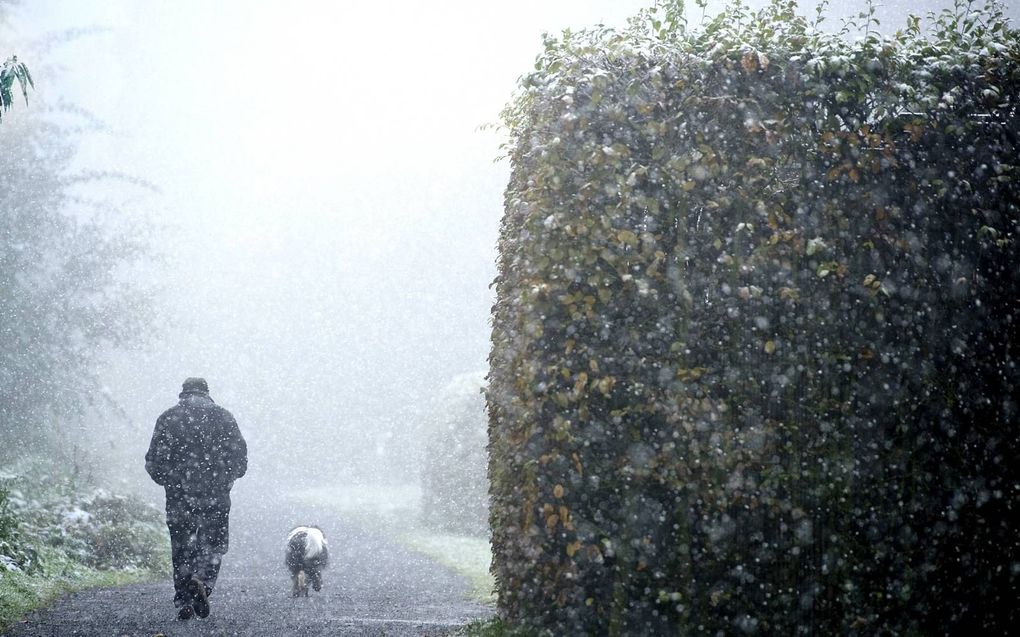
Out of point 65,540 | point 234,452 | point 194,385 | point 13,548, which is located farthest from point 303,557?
point 65,540

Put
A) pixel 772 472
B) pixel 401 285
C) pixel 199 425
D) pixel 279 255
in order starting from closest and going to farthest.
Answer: pixel 772 472
pixel 199 425
pixel 401 285
pixel 279 255

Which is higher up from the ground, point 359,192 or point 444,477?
point 359,192

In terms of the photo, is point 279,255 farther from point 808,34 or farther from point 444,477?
point 808,34

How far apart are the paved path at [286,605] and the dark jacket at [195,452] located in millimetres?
1119

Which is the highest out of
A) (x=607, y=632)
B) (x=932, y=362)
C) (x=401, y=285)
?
(x=401, y=285)

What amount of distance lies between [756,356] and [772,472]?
0.64 metres

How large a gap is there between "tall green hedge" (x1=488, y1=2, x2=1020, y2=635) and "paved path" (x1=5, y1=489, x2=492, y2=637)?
2.51 meters

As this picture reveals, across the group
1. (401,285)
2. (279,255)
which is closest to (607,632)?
(401,285)

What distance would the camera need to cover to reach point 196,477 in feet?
25.6

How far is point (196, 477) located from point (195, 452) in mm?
221

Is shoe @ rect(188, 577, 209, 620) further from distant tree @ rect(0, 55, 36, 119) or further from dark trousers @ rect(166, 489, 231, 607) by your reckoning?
distant tree @ rect(0, 55, 36, 119)

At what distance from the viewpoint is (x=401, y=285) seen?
2334 inches

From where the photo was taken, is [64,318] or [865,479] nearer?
[865,479]

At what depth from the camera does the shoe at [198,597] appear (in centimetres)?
728
